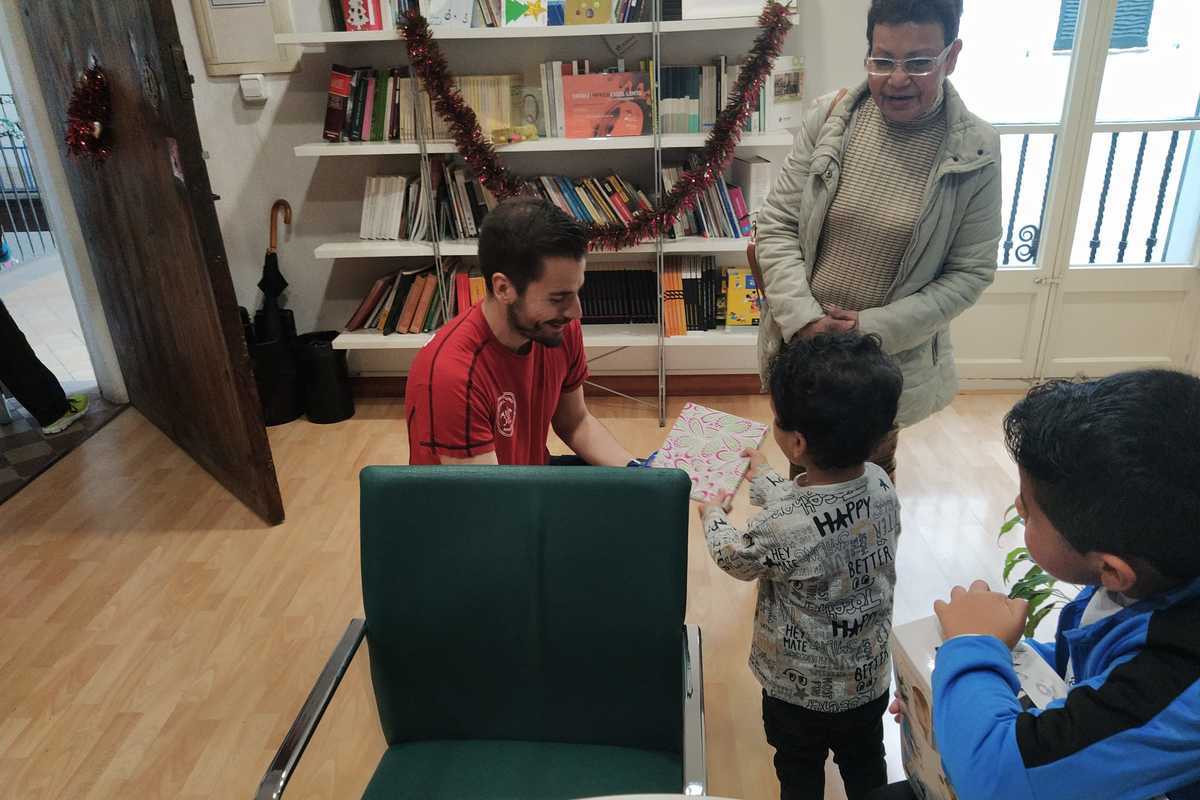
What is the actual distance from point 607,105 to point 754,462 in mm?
2151

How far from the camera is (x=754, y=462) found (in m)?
1.46

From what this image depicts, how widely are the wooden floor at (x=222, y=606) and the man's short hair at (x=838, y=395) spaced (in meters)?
0.95

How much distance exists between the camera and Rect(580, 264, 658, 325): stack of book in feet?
11.7

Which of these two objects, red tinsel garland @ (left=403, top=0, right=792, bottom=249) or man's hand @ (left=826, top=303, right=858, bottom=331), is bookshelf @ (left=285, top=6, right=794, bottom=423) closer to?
red tinsel garland @ (left=403, top=0, right=792, bottom=249)

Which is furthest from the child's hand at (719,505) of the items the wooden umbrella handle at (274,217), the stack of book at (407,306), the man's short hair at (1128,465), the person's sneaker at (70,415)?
the person's sneaker at (70,415)

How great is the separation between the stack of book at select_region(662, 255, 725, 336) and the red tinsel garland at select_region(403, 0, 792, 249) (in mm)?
259

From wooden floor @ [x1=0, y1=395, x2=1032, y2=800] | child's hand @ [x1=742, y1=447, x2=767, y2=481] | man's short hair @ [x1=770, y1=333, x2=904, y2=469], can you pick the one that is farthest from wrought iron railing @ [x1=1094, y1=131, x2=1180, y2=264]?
man's short hair @ [x1=770, y1=333, x2=904, y2=469]

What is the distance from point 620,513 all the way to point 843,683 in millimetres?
452

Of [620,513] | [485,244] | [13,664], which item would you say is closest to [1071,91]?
[485,244]

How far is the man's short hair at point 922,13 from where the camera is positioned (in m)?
1.54

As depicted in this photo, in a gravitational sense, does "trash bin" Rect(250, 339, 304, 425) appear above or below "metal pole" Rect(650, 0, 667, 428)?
below

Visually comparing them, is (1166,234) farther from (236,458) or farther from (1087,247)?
(236,458)

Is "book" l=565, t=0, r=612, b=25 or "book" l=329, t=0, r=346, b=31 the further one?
"book" l=329, t=0, r=346, b=31

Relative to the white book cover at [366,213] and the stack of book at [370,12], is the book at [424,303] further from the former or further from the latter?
the stack of book at [370,12]
